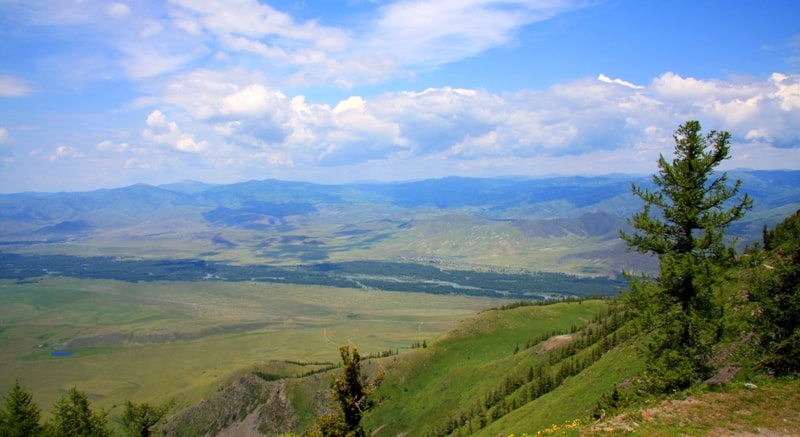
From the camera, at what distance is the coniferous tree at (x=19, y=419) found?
2051 inches

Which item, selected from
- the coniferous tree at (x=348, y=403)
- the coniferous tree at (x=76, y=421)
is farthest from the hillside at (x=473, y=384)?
the coniferous tree at (x=76, y=421)

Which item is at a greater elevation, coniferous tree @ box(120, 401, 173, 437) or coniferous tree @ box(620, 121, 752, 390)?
coniferous tree @ box(620, 121, 752, 390)

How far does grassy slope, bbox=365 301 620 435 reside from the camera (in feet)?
352

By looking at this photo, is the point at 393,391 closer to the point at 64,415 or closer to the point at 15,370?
the point at 64,415

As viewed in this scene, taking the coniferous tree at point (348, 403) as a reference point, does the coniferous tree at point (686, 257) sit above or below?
above

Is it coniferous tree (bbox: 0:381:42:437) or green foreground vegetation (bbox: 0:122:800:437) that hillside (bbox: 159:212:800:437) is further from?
coniferous tree (bbox: 0:381:42:437)

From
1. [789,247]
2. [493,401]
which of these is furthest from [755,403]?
[493,401]

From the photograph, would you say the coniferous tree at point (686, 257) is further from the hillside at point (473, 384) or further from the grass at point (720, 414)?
the hillside at point (473, 384)

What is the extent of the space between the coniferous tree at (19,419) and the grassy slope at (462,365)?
154 feet

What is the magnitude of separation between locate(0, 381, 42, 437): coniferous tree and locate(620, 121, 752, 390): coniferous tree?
61.3 meters

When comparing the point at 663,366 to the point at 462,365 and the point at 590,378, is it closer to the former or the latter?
the point at 590,378

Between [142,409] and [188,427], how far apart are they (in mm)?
89950

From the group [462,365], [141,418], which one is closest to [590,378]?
[141,418]

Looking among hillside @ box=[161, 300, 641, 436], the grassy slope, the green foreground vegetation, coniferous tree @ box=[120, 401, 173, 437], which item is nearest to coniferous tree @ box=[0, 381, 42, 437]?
the green foreground vegetation
